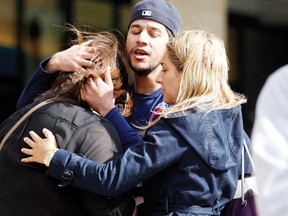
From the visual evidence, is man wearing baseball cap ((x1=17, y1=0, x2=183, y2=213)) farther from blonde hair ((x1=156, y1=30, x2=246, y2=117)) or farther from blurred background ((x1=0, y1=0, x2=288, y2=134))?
blurred background ((x1=0, y1=0, x2=288, y2=134))

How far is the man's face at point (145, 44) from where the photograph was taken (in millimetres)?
4102

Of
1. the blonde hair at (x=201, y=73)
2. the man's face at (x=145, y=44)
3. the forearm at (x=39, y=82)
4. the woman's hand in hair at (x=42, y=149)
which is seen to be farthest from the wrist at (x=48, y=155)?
the man's face at (x=145, y=44)

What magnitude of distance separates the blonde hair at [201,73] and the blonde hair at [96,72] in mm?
294

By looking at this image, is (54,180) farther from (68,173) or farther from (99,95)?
(99,95)

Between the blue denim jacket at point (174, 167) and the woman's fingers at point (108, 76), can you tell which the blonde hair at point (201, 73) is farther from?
the woman's fingers at point (108, 76)

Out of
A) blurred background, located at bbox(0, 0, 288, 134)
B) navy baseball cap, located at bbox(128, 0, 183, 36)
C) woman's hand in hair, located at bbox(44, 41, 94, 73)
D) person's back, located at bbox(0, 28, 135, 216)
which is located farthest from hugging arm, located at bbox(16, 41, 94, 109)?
blurred background, located at bbox(0, 0, 288, 134)

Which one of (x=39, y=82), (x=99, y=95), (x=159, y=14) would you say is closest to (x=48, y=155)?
(x=99, y=95)

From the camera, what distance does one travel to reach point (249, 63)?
12.4m

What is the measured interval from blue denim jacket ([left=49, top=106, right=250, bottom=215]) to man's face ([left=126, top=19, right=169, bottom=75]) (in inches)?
41.0

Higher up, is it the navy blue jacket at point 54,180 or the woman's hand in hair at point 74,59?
the woman's hand in hair at point 74,59

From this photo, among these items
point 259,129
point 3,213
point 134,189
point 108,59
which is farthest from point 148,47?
→ point 259,129

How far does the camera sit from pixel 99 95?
337cm

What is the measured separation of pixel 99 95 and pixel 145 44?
0.81m

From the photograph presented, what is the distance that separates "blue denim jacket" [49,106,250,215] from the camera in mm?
3012
